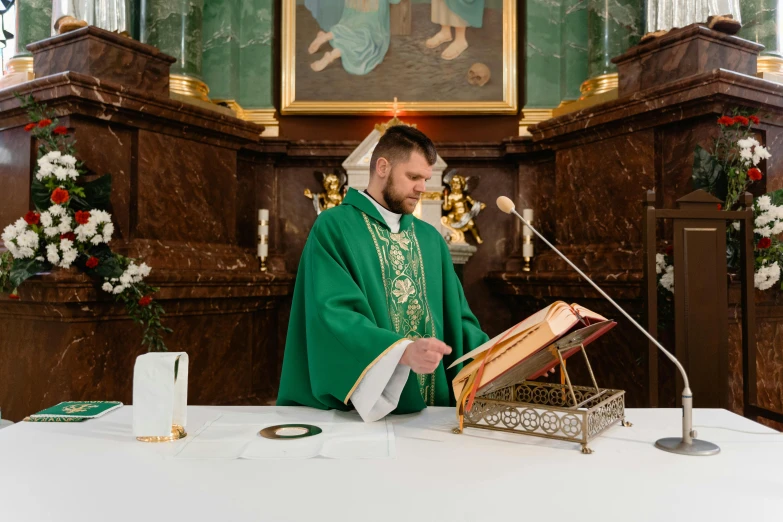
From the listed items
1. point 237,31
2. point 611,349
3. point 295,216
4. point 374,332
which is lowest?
point 611,349

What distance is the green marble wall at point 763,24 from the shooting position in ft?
17.3

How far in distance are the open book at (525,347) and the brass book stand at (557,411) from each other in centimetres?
4

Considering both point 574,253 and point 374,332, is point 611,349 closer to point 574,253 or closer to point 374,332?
point 574,253

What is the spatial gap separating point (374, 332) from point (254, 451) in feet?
1.88

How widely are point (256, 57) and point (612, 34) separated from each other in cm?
327

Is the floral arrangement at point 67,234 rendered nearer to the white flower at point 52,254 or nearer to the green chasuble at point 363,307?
the white flower at point 52,254

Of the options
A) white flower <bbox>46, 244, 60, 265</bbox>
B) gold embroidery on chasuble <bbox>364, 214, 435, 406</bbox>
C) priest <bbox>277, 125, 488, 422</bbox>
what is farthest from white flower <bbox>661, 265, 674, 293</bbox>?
white flower <bbox>46, 244, 60, 265</bbox>

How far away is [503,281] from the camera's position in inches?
225

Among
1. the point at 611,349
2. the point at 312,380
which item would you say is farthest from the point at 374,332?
the point at 611,349

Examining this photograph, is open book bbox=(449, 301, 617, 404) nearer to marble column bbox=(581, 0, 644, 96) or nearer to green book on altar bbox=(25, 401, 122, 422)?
green book on altar bbox=(25, 401, 122, 422)

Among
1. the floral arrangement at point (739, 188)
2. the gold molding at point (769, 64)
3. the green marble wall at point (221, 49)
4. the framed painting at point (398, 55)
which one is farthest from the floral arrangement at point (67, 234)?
the gold molding at point (769, 64)

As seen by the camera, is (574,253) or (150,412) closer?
(150,412)

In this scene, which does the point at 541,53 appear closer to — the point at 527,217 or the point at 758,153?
the point at 527,217

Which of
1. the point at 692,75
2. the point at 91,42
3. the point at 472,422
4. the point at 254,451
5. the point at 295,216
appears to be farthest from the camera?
the point at 295,216
